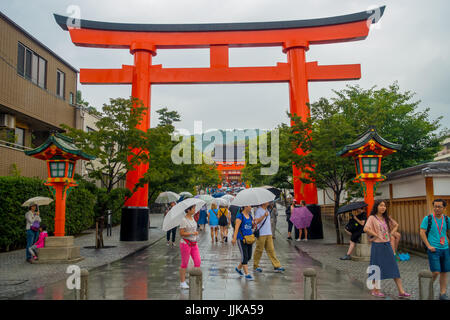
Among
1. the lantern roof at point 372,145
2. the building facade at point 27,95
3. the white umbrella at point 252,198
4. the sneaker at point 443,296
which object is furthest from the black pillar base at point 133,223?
the sneaker at point 443,296

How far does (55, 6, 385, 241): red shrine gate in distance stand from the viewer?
16.5 metres

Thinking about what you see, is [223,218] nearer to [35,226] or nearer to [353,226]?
[353,226]

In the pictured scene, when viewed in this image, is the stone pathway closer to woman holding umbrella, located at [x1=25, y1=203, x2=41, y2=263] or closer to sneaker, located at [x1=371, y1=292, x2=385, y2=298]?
woman holding umbrella, located at [x1=25, y1=203, x2=41, y2=263]

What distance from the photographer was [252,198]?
28.6ft

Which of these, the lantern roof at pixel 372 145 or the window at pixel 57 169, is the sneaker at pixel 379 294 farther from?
the window at pixel 57 169

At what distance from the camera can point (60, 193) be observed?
11.9m

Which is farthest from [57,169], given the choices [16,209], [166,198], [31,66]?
[31,66]

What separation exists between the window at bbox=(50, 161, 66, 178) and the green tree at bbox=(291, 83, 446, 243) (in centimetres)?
879

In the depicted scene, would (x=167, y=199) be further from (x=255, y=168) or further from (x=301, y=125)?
(x=255, y=168)

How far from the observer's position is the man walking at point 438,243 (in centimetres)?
636

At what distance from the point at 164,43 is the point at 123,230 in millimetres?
8621

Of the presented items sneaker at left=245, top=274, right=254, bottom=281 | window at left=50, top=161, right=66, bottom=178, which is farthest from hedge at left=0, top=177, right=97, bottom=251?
sneaker at left=245, top=274, right=254, bottom=281

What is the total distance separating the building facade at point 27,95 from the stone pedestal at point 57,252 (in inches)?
242
